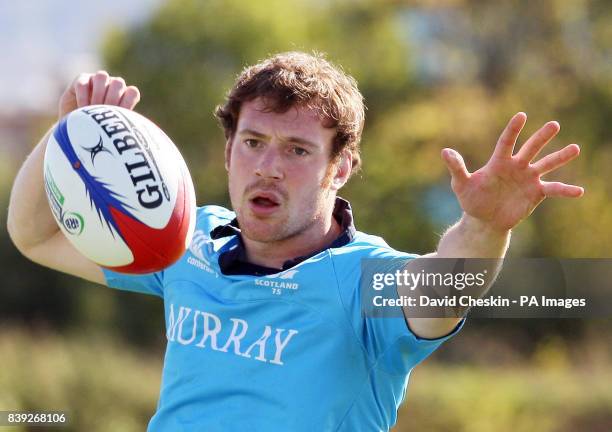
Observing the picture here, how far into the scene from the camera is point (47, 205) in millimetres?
4797

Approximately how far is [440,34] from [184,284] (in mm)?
26807

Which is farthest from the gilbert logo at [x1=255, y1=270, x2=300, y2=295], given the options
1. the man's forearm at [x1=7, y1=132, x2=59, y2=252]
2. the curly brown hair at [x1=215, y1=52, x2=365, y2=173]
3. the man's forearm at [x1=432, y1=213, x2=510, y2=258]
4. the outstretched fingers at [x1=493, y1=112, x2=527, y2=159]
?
the man's forearm at [x1=7, y1=132, x2=59, y2=252]

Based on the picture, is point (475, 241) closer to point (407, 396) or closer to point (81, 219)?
point (81, 219)

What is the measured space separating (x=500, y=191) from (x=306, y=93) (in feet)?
3.48

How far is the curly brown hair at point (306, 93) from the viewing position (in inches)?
168

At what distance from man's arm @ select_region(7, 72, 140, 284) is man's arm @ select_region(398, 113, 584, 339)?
1.62 meters

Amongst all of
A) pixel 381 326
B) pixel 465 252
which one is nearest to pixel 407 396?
pixel 381 326

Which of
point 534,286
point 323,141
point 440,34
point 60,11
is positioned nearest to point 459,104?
point 440,34

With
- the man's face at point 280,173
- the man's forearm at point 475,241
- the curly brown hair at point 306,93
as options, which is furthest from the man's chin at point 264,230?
the man's forearm at point 475,241

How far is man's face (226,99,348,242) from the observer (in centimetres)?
419

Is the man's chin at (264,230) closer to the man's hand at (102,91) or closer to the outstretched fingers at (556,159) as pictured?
the man's hand at (102,91)

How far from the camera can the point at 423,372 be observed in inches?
480

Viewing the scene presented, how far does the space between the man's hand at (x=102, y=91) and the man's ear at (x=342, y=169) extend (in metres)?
0.86

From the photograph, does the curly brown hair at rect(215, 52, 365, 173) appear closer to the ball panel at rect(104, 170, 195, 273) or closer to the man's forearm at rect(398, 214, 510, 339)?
the ball panel at rect(104, 170, 195, 273)
